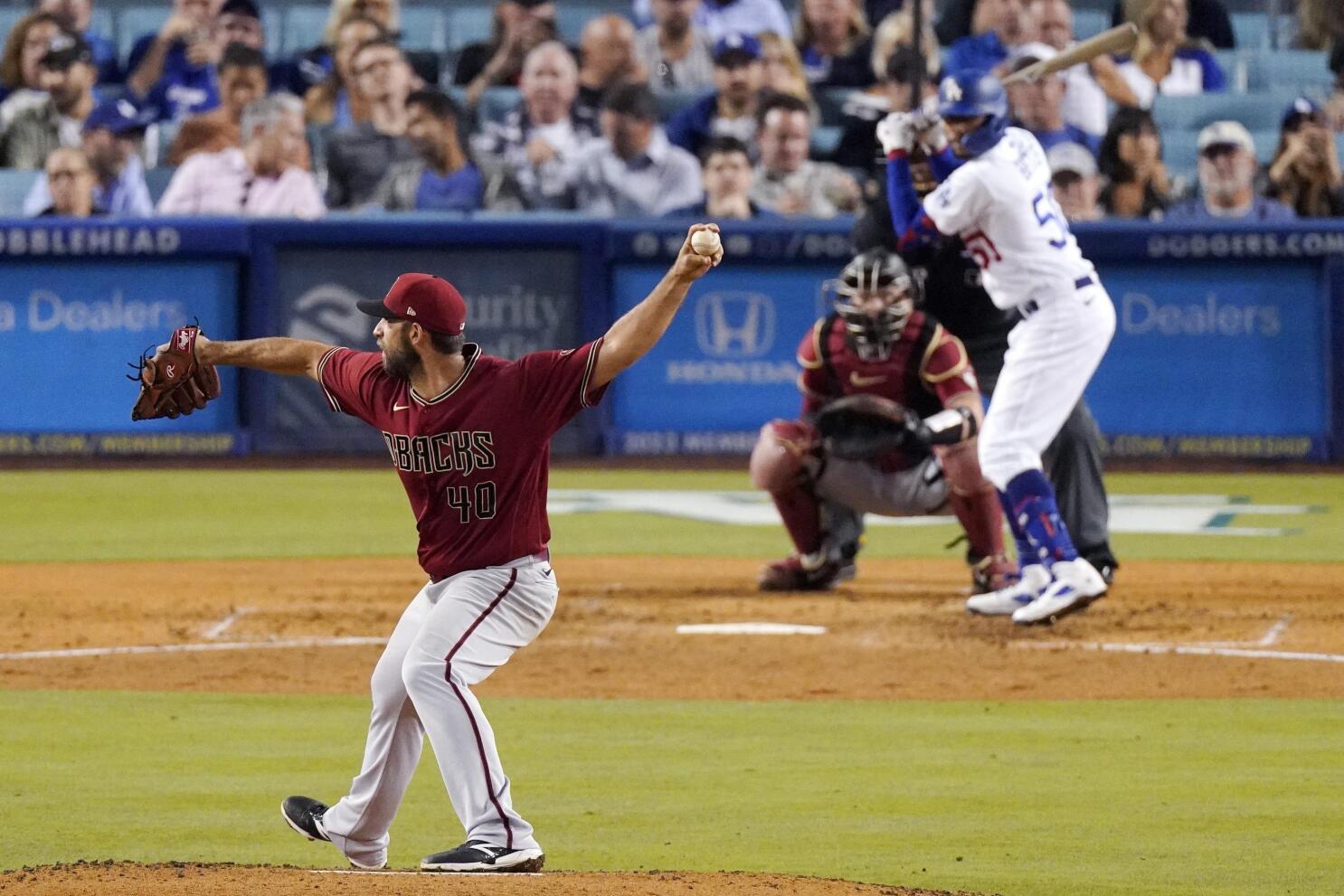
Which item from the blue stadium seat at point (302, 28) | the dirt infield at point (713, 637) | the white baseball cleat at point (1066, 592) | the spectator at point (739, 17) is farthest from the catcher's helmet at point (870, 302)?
the blue stadium seat at point (302, 28)

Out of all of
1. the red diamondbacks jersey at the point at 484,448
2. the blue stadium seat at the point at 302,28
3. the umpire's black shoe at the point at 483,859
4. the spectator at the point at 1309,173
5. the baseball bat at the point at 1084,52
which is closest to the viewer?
the umpire's black shoe at the point at 483,859

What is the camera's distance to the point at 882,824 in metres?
5.49

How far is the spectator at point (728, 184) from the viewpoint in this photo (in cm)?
1563

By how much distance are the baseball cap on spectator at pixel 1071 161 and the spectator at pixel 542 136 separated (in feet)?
11.5

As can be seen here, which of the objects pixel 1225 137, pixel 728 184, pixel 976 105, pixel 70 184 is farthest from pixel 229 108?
pixel 976 105

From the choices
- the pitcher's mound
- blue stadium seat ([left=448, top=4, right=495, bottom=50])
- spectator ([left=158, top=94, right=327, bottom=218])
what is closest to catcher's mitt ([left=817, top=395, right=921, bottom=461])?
the pitcher's mound

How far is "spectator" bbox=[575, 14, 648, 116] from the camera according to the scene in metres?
16.9

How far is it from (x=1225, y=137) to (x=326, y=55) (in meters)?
7.00

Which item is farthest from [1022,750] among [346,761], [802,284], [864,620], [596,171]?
[596,171]

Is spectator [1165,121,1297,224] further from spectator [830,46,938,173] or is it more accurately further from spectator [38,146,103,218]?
spectator [38,146,103,218]

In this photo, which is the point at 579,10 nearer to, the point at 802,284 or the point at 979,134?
the point at 802,284

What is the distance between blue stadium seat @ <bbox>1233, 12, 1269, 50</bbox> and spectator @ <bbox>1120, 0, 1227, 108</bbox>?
126cm

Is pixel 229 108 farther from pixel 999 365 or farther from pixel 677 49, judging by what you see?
pixel 999 365

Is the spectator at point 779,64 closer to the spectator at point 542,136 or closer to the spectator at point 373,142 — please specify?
the spectator at point 542,136
